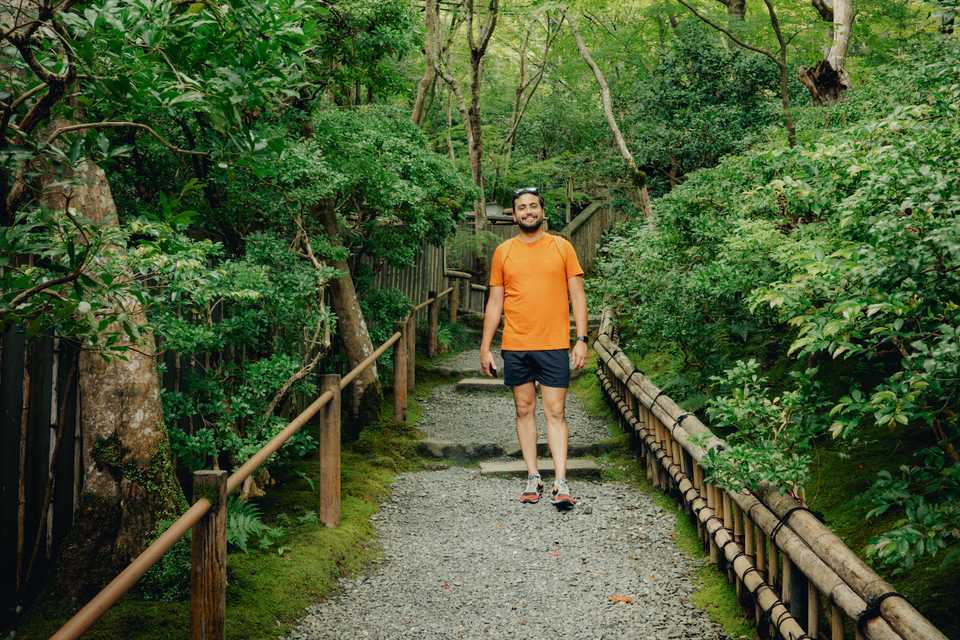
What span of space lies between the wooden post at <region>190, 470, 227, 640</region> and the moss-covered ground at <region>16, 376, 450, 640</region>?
74 centimetres

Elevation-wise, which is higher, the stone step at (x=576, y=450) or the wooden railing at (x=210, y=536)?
the wooden railing at (x=210, y=536)

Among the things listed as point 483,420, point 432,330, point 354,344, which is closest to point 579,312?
point 354,344

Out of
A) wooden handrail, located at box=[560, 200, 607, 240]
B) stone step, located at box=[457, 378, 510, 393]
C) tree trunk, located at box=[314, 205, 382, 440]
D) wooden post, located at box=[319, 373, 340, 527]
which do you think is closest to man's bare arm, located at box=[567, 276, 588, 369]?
wooden post, located at box=[319, 373, 340, 527]

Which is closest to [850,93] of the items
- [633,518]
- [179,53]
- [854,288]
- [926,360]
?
[633,518]

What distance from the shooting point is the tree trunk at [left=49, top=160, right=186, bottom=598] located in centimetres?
418

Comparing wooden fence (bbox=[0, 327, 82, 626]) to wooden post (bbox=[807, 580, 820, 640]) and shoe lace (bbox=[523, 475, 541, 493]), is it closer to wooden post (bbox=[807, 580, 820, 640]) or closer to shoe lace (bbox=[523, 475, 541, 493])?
shoe lace (bbox=[523, 475, 541, 493])

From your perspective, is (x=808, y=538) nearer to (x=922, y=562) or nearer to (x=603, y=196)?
(x=922, y=562)

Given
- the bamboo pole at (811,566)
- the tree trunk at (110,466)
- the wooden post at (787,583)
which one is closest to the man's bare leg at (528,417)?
the bamboo pole at (811,566)

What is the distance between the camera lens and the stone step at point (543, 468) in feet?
22.4

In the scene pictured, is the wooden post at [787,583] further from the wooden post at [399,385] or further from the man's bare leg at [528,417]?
the wooden post at [399,385]

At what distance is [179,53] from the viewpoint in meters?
2.76

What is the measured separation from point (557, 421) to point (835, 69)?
485cm

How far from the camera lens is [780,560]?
3926 millimetres

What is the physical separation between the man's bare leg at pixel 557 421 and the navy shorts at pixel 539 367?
6 centimetres
